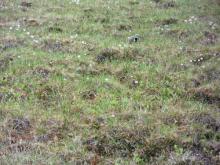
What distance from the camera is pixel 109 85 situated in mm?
11703

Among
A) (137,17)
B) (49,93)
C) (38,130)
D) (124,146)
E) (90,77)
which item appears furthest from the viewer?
(137,17)

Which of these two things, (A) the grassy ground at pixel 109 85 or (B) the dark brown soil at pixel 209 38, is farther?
(B) the dark brown soil at pixel 209 38

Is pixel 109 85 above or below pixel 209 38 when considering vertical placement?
below

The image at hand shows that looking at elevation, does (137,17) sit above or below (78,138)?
above

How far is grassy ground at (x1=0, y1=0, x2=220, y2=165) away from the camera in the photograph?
29.6 feet

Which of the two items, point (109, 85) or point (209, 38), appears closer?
point (109, 85)

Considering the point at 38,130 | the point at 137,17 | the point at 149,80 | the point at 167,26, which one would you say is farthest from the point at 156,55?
the point at 38,130

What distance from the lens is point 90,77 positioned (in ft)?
40.0

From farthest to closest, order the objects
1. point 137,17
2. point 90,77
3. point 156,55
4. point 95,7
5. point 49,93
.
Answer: point 95,7 → point 137,17 → point 156,55 → point 90,77 → point 49,93

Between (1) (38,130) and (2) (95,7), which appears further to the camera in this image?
(2) (95,7)

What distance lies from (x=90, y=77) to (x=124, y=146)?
A: 3507mm

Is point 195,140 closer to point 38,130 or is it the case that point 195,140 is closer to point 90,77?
point 38,130

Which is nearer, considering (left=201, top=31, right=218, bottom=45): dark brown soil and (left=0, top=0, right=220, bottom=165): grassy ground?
(left=0, top=0, right=220, bottom=165): grassy ground

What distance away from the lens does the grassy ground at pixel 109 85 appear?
29.6 feet
